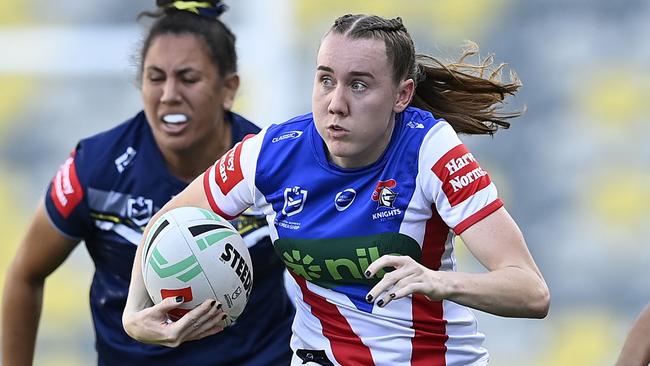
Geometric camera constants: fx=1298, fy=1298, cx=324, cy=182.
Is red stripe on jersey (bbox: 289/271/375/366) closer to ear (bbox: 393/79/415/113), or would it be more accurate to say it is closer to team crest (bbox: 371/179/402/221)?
team crest (bbox: 371/179/402/221)

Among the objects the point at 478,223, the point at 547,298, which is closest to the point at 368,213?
the point at 478,223

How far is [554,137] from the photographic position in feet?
23.3

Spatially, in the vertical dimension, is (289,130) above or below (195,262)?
above

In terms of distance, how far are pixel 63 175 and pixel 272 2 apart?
9.36 ft

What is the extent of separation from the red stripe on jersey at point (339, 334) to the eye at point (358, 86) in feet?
2.13

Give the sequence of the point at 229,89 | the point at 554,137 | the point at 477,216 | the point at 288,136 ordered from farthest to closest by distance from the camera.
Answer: the point at 554,137 < the point at 229,89 < the point at 288,136 < the point at 477,216

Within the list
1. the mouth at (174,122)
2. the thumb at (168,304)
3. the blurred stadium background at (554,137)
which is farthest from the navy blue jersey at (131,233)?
the blurred stadium background at (554,137)

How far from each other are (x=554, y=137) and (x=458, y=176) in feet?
11.8

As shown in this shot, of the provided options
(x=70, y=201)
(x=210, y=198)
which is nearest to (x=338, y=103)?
(x=210, y=198)

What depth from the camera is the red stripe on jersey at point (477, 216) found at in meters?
3.59

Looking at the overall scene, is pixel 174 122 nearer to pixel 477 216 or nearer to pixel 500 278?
pixel 477 216

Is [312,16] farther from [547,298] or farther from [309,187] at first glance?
[547,298]

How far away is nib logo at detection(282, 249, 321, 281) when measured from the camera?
386cm

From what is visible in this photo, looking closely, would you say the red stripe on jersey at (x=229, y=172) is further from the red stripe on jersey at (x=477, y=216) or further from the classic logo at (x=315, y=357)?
the red stripe on jersey at (x=477, y=216)
